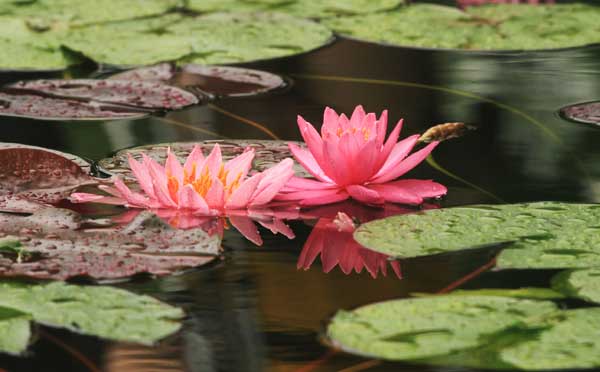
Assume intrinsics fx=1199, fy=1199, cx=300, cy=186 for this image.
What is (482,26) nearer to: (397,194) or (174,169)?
(397,194)

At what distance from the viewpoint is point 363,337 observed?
1516 millimetres

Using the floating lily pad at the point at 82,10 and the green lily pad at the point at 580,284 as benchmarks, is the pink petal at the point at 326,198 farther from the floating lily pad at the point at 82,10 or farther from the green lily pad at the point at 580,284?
the floating lily pad at the point at 82,10

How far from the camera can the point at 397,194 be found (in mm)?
2145

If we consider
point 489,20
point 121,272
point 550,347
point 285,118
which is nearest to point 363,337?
point 550,347

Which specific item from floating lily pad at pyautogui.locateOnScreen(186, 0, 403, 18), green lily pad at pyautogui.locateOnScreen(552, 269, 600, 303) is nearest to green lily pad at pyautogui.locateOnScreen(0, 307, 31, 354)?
green lily pad at pyautogui.locateOnScreen(552, 269, 600, 303)

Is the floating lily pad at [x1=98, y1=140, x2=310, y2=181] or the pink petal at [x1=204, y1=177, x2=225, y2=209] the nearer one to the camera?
the pink petal at [x1=204, y1=177, x2=225, y2=209]

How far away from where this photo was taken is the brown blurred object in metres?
2.53

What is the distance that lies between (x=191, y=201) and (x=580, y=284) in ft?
2.22

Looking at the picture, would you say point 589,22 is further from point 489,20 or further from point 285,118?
point 285,118

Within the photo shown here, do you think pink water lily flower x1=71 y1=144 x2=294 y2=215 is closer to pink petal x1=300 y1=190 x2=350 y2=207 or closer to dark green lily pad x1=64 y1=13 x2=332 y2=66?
pink petal x1=300 y1=190 x2=350 y2=207

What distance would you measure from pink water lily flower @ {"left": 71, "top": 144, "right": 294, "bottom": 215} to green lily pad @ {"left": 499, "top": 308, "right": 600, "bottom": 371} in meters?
0.65

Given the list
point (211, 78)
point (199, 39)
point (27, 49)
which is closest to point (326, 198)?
point (211, 78)

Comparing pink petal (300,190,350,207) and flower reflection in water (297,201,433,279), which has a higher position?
pink petal (300,190,350,207)

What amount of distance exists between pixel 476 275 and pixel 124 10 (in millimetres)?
2544
